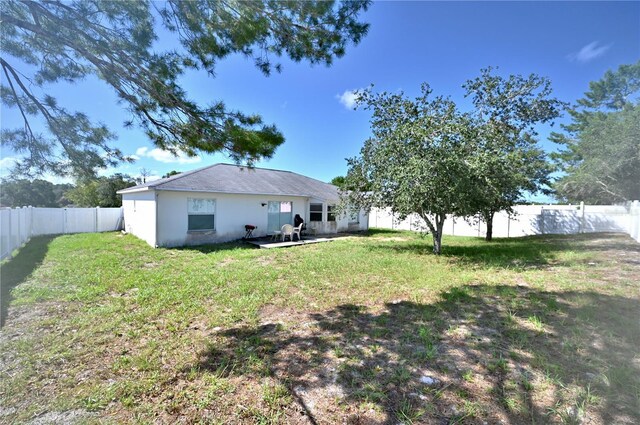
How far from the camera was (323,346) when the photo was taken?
3506 mm

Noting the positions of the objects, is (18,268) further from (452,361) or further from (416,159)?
(416,159)

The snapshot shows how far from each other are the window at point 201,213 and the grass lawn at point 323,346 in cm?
505

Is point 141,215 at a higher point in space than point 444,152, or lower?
lower

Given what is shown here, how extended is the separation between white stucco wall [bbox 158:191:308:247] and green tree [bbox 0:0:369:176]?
7.71m

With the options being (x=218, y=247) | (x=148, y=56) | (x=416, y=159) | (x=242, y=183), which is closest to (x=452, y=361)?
(x=148, y=56)

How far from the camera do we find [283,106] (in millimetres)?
5355

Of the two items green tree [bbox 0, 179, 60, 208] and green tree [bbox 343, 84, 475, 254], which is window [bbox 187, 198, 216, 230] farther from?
green tree [bbox 0, 179, 60, 208]

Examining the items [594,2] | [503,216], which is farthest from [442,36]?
[503,216]

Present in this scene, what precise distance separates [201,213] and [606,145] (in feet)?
67.0

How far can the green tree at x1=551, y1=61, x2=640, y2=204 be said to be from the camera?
41.4ft

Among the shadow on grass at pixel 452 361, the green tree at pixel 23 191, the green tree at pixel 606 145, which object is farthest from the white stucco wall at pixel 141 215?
the green tree at pixel 606 145

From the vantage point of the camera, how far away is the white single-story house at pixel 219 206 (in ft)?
37.2

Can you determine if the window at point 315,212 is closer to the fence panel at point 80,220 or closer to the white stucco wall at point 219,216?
the white stucco wall at point 219,216

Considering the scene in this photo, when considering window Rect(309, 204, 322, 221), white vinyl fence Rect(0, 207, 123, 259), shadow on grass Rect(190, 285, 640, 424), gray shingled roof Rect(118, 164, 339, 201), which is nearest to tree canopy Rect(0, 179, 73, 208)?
shadow on grass Rect(190, 285, 640, 424)
